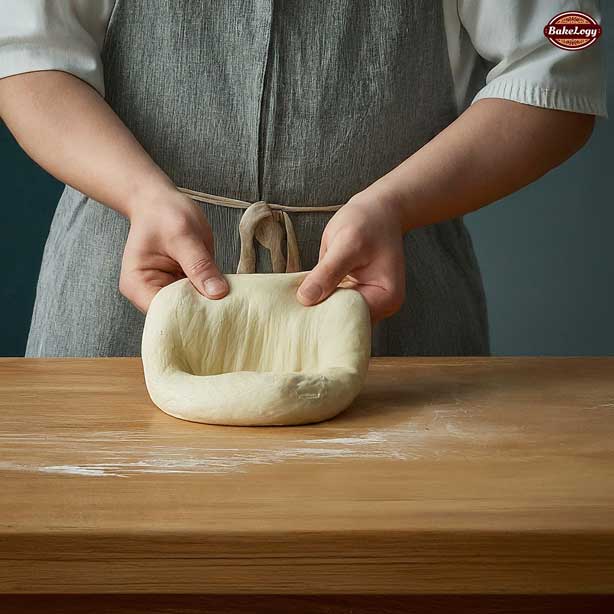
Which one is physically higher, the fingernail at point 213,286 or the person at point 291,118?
the person at point 291,118

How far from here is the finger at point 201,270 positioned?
3.20 ft

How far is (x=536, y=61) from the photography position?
3.91ft

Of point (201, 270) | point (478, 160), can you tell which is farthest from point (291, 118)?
point (201, 270)

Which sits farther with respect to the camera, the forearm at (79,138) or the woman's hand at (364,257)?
the forearm at (79,138)

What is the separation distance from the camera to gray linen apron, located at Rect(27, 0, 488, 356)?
4.07 feet

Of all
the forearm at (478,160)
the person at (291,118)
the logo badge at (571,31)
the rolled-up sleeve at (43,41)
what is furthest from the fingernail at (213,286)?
the logo badge at (571,31)

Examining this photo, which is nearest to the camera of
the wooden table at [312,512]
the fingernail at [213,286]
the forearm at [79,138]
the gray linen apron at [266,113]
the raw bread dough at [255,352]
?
the wooden table at [312,512]

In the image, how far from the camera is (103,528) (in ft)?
2.04

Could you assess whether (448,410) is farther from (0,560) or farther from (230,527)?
(0,560)

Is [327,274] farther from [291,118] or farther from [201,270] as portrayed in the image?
[291,118]

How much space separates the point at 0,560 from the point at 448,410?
476 mm

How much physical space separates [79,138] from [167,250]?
241mm

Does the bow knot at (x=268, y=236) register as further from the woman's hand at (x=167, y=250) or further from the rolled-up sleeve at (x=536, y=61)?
the rolled-up sleeve at (x=536, y=61)

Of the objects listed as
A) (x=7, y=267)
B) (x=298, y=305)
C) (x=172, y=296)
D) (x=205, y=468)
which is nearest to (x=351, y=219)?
(x=298, y=305)
